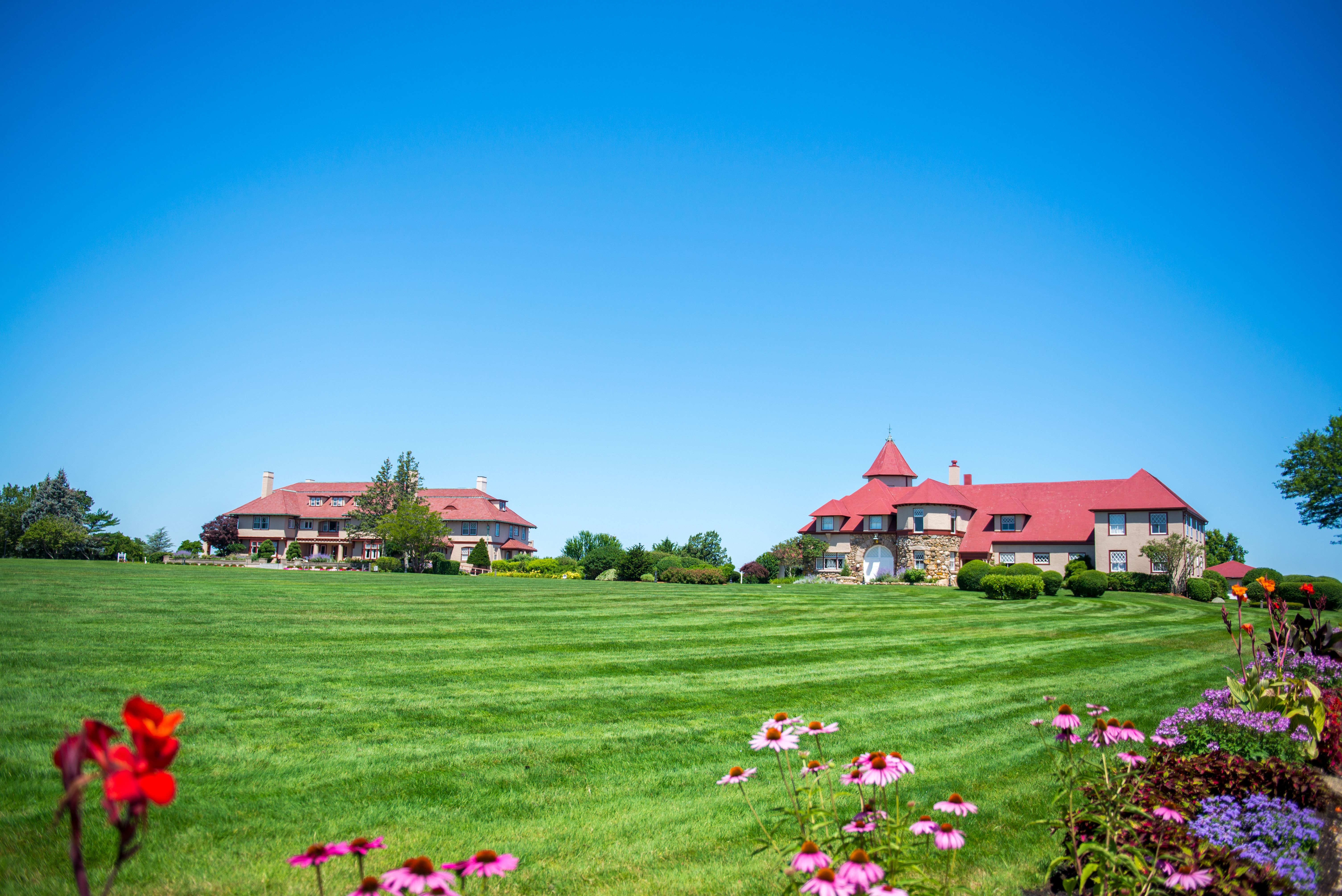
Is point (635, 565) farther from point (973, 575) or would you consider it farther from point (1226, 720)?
point (1226, 720)

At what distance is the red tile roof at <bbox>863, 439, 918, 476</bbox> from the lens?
161 feet

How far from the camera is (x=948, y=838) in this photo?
324 centimetres

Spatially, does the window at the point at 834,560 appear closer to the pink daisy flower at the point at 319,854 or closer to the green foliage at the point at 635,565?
the green foliage at the point at 635,565

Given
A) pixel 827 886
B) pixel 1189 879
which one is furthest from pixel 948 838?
pixel 1189 879

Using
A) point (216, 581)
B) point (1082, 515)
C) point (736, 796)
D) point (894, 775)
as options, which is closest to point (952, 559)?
point (1082, 515)

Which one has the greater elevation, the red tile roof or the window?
the red tile roof

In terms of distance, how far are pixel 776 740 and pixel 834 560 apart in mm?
45363

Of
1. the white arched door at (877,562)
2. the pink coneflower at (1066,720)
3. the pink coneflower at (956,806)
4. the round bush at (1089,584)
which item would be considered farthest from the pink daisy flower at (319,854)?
the white arched door at (877,562)

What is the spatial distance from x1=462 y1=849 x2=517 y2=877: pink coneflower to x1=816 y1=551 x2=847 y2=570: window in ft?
151

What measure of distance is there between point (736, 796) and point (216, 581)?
20054 millimetres

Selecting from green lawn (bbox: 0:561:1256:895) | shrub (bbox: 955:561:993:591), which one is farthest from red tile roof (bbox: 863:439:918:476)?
green lawn (bbox: 0:561:1256:895)

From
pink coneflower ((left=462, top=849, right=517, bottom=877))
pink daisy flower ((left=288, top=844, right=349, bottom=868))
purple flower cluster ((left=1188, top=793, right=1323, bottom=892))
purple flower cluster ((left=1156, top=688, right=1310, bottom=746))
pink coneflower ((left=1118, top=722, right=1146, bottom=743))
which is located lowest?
purple flower cluster ((left=1188, top=793, right=1323, bottom=892))

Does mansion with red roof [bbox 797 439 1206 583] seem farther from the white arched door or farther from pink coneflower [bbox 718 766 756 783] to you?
pink coneflower [bbox 718 766 756 783]

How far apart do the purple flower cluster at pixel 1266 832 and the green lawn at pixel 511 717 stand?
1235mm
